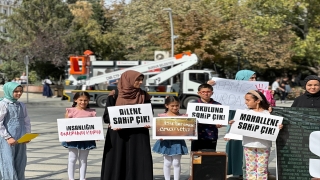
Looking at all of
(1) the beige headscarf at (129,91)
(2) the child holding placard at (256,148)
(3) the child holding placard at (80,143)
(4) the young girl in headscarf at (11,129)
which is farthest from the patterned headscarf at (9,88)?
(2) the child holding placard at (256,148)

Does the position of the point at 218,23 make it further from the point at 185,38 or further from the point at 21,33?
the point at 21,33

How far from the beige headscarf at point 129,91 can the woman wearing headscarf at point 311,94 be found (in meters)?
2.13

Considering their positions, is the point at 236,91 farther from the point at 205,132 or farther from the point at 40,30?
the point at 40,30

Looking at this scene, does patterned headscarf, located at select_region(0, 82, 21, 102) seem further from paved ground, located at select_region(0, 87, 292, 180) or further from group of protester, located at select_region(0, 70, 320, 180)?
paved ground, located at select_region(0, 87, 292, 180)

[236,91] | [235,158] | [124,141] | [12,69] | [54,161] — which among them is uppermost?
[236,91]

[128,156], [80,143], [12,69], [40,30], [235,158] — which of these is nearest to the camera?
[128,156]

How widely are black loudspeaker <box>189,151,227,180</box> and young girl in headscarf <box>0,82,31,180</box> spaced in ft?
7.64

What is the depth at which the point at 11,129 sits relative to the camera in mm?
6875

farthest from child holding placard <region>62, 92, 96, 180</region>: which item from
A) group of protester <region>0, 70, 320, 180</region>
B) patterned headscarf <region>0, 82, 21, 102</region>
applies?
patterned headscarf <region>0, 82, 21, 102</region>

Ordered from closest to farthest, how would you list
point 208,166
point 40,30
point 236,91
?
point 208,166
point 236,91
point 40,30

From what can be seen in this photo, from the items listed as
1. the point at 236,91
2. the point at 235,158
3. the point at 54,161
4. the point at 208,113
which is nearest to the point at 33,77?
the point at 54,161

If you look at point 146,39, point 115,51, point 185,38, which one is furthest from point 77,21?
point 185,38

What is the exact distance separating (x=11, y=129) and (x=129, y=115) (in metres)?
1.56

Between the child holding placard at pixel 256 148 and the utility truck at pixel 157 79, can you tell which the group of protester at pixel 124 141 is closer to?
the child holding placard at pixel 256 148
